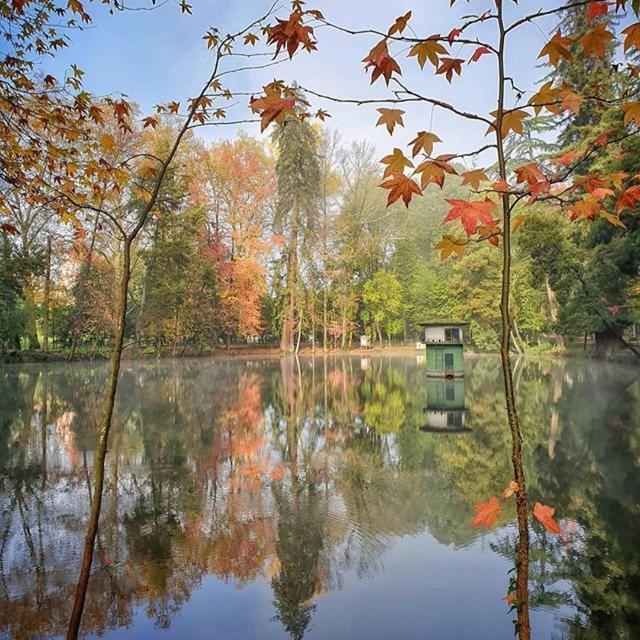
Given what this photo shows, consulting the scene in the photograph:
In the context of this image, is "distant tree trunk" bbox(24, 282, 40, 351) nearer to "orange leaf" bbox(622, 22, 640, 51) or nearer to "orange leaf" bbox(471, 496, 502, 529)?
"orange leaf" bbox(471, 496, 502, 529)

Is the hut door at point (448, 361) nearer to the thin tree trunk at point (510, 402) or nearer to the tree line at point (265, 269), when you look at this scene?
the tree line at point (265, 269)

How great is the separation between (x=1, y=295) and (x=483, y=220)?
2322cm

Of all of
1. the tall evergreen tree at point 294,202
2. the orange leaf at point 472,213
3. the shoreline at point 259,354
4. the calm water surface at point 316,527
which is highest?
the tall evergreen tree at point 294,202

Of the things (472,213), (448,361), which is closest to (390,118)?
(472,213)

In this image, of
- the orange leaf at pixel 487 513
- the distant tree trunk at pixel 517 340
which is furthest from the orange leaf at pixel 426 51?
the distant tree trunk at pixel 517 340

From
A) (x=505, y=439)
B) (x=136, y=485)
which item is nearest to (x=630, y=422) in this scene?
(x=505, y=439)

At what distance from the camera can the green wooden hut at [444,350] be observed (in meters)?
16.5

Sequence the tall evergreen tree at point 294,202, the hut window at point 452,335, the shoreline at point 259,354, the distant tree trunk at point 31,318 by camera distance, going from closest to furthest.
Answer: the hut window at point 452,335
the shoreline at point 259,354
the distant tree trunk at point 31,318
the tall evergreen tree at point 294,202

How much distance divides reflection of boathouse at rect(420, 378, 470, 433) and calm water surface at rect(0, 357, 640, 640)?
0.36ft

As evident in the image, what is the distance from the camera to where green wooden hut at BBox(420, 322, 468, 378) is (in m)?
16.5

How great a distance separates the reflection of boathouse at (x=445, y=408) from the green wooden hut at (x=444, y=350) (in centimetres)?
141

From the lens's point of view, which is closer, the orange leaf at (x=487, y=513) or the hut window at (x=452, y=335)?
the orange leaf at (x=487, y=513)

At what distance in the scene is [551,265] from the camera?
567 inches

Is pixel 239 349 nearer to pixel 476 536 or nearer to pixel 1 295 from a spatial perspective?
pixel 1 295
